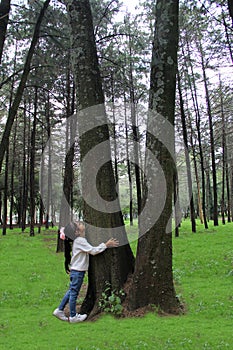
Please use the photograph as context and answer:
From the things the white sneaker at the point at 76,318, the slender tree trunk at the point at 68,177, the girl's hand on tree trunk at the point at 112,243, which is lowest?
the white sneaker at the point at 76,318

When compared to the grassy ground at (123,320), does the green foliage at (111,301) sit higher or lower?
higher

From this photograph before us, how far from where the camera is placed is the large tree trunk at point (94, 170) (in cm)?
531

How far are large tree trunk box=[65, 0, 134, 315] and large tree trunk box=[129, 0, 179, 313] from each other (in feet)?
1.39

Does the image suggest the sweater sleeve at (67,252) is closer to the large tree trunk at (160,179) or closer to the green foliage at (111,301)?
the green foliage at (111,301)

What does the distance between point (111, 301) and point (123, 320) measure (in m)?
0.39

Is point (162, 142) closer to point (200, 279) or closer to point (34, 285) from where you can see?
point (200, 279)

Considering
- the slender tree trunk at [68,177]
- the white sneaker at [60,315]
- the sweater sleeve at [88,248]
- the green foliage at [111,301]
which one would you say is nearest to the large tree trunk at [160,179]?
the green foliage at [111,301]

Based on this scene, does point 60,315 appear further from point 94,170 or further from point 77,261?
point 94,170

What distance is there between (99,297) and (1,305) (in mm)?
2468

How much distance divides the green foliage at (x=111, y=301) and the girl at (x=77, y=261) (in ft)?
1.15

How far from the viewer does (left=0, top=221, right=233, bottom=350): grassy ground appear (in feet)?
12.9

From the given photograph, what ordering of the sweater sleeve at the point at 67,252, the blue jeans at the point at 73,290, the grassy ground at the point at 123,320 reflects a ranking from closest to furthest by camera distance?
1. the grassy ground at the point at 123,320
2. the blue jeans at the point at 73,290
3. the sweater sleeve at the point at 67,252

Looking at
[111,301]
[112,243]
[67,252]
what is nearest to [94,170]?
[112,243]

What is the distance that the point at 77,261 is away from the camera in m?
5.15
